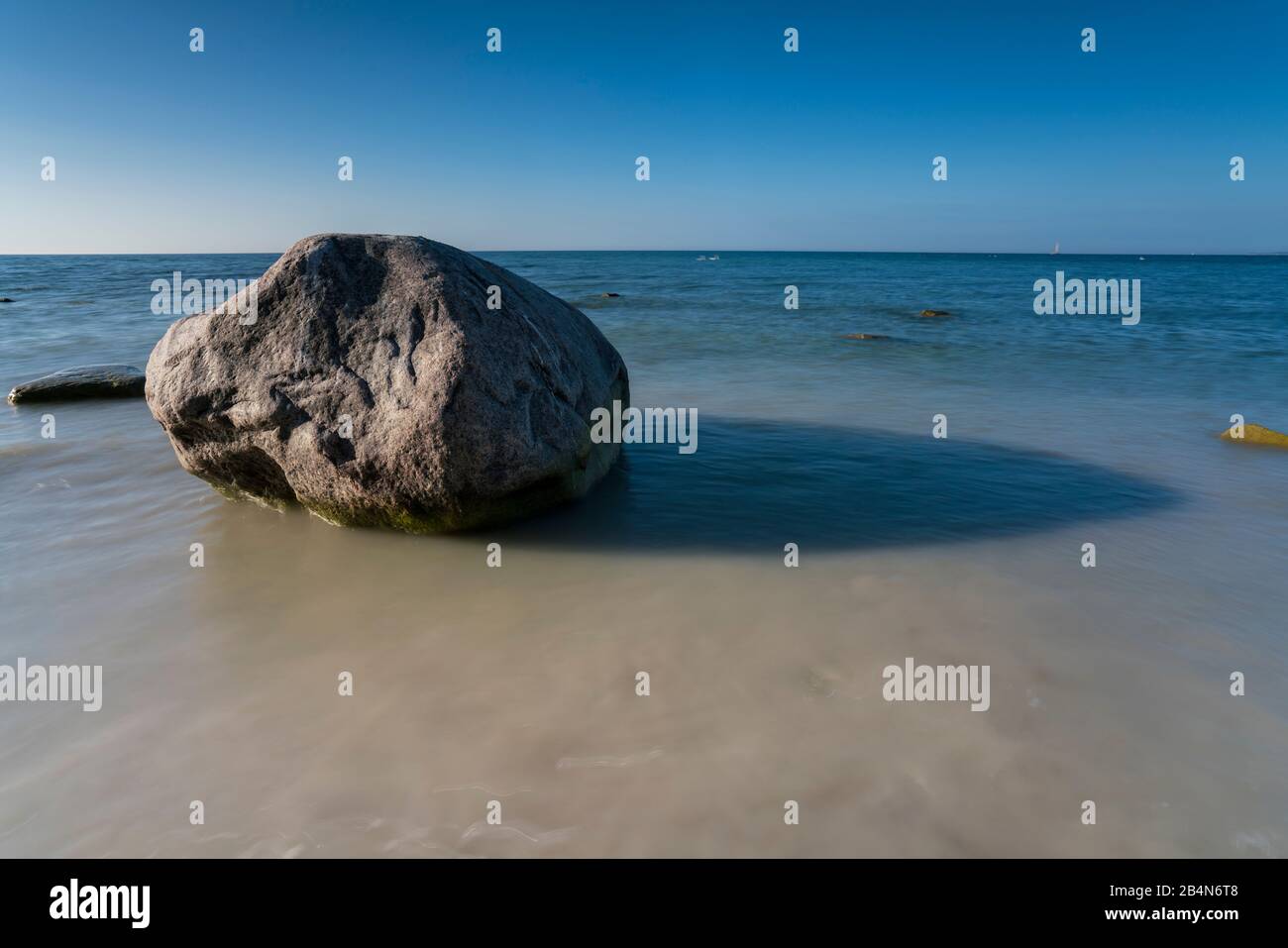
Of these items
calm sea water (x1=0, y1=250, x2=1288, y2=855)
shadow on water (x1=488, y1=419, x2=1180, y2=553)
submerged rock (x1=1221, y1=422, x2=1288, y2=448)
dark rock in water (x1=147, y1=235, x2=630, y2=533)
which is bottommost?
calm sea water (x1=0, y1=250, x2=1288, y2=855)

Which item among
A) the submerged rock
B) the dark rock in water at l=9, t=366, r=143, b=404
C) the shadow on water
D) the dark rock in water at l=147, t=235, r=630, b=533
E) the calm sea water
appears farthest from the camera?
the dark rock in water at l=9, t=366, r=143, b=404

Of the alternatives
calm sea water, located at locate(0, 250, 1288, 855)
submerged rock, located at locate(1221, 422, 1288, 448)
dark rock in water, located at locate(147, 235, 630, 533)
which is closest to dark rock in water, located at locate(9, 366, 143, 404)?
calm sea water, located at locate(0, 250, 1288, 855)

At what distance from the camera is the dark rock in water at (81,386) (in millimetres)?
8859

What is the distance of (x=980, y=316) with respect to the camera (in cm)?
1994

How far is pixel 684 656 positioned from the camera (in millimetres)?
3494

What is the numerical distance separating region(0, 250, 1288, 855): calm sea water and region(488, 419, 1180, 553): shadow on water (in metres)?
0.04

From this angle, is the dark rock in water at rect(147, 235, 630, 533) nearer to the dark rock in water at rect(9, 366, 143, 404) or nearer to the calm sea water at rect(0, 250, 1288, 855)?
the calm sea water at rect(0, 250, 1288, 855)

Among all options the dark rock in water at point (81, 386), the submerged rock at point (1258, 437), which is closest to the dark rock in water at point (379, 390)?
the dark rock in water at point (81, 386)

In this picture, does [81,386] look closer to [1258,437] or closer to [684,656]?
[684,656]

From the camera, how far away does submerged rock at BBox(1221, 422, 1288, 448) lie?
694cm

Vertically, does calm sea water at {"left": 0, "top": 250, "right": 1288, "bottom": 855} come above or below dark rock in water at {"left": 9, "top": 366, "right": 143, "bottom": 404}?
below

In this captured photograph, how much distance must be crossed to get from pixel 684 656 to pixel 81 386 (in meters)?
9.09
